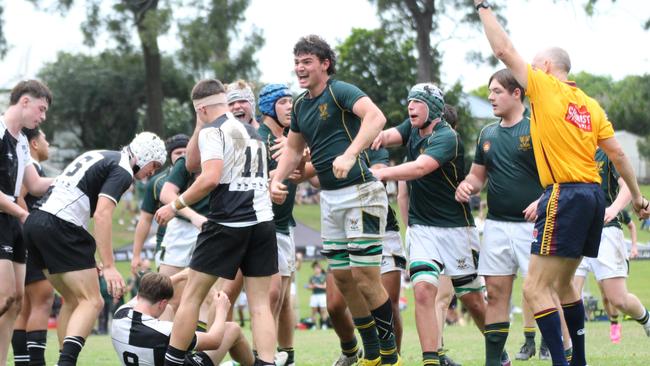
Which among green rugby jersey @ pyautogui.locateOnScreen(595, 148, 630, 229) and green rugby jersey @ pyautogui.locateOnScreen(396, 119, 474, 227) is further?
green rugby jersey @ pyautogui.locateOnScreen(595, 148, 630, 229)

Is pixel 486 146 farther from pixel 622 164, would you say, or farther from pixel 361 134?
pixel 361 134

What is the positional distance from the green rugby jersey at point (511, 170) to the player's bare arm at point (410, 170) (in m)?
0.57

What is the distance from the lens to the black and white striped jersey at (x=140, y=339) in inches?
290

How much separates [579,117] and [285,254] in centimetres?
335

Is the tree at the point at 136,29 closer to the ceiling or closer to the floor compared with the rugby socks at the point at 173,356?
closer to the ceiling

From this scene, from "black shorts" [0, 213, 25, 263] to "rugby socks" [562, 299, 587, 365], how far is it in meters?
4.58

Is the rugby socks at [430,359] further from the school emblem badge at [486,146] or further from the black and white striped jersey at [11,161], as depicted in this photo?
the black and white striped jersey at [11,161]

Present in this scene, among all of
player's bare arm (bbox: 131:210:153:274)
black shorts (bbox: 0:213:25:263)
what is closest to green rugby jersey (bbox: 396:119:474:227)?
player's bare arm (bbox: 131:210:153:274)

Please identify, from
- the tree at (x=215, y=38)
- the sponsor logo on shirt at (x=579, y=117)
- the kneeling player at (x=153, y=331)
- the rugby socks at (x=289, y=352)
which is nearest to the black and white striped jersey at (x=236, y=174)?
the kneeling player at (x=153, y=331)

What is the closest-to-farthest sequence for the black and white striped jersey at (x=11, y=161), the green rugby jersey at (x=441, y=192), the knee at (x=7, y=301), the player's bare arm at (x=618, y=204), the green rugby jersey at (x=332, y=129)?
the green rugby jersey at (x=332, y=129)
the knee at (x=7, y=301)
the black and white striped jersey at (x=11, y=161)
the green rugby jersey at (x=441, y=192)
the player's bare arm at (x=618, y=204)

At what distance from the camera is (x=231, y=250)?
7258 mm

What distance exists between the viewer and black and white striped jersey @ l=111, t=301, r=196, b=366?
7.36 m

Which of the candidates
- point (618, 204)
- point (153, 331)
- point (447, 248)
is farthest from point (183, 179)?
point (618, 204)

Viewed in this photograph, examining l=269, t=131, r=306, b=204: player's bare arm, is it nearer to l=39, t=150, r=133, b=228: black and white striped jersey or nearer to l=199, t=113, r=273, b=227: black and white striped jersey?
l=199, t=113, r=273, b=227: black and white striped jersey
